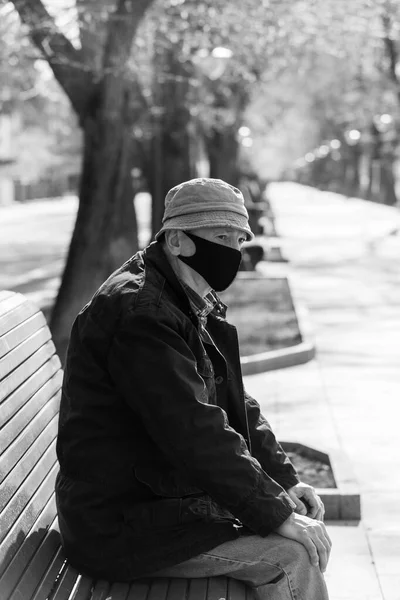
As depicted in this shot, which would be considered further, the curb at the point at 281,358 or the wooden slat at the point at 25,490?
the curb at the point at 281,358

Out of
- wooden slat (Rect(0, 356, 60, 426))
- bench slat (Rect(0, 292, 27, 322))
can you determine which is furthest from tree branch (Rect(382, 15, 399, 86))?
bench slat (Rect(0, 292, 27, 322))

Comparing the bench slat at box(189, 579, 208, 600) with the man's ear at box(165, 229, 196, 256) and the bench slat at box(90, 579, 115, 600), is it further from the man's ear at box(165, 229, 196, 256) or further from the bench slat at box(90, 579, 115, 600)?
the man's ear at box(165, 229, 196, 256)

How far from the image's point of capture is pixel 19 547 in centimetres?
305

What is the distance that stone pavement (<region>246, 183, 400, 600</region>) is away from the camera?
193 inches

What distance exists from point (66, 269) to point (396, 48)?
60.1 ft

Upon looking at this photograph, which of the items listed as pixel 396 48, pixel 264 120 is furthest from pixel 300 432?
pixel 264 120

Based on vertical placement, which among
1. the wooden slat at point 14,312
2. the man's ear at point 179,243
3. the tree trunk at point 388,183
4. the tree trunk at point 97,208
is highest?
the man's ear at point 179,243

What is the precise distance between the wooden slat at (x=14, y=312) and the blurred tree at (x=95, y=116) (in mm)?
6629

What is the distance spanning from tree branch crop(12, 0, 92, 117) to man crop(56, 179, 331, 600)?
7701mm

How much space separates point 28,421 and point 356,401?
5.38m

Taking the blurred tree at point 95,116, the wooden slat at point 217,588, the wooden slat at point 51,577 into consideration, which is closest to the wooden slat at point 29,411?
the wooden slat at point 51,577

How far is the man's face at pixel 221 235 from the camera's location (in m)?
3.08

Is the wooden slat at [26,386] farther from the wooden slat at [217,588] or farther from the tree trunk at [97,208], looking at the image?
the tree trunk at [97,208]

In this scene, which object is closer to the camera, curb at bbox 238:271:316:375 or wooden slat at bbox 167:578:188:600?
wooden slat at bbox 167:578:188:600
